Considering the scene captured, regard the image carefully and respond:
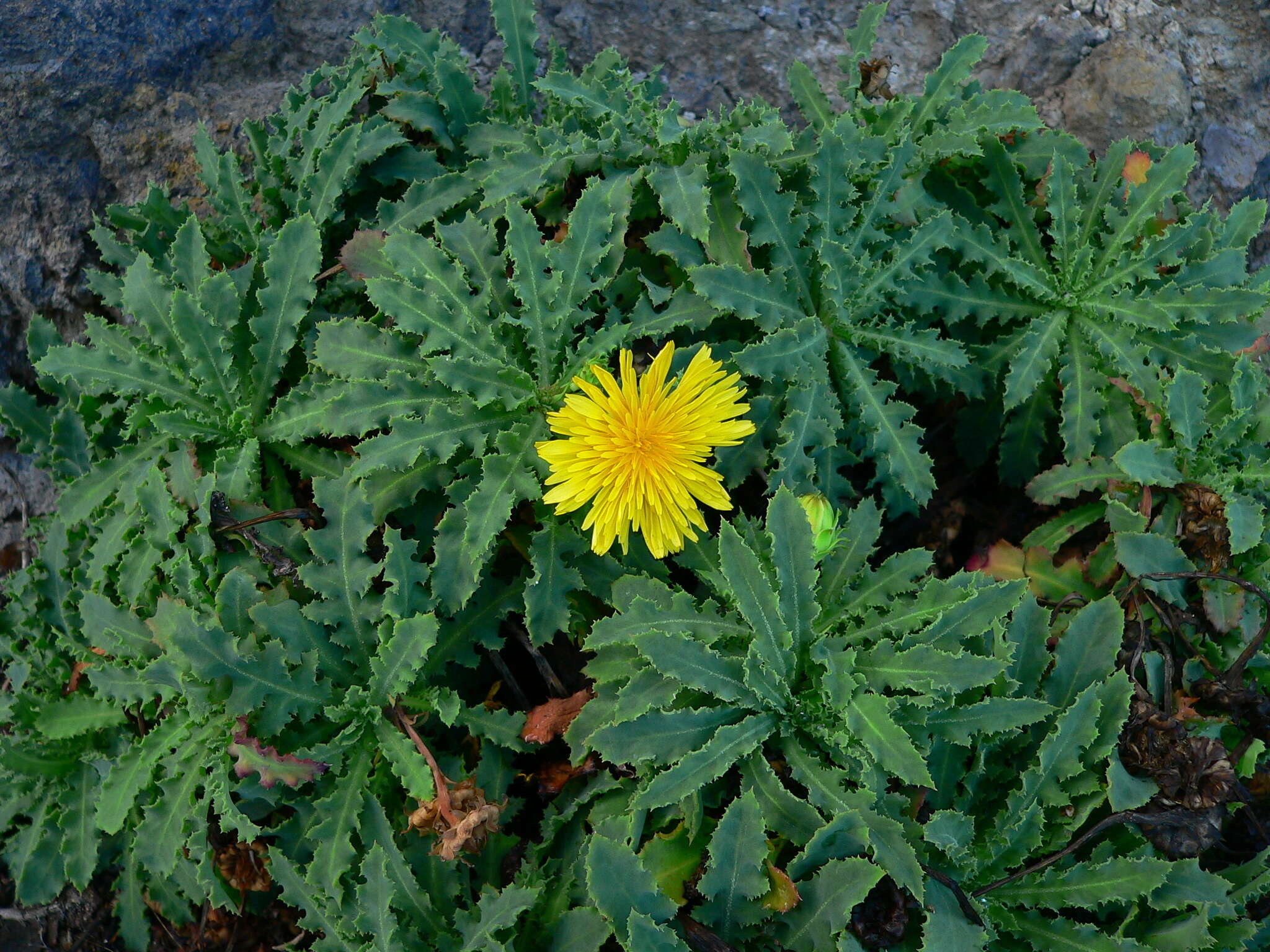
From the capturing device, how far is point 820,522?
8.07 feet

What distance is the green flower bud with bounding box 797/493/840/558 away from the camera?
246 centimetres

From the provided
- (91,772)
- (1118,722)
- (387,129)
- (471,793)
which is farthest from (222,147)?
(1118,722)

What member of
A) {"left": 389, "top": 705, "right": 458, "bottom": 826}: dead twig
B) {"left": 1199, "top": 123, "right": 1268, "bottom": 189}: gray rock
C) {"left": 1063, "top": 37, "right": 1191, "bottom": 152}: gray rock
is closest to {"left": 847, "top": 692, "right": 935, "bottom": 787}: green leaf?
{"left": 389, "top": 705, "right": 458, "bottom": 826}: dead twig

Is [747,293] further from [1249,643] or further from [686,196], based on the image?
[1249,643]

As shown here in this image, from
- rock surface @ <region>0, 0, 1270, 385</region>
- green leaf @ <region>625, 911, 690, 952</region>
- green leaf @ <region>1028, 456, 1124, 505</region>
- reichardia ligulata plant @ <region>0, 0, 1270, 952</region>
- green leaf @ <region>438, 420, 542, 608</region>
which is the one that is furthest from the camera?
rock surface @ <region>0, 0, 1270, 385</region>

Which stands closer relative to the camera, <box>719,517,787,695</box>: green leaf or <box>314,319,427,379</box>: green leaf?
<box>719,517,787,695</box>: green leaf

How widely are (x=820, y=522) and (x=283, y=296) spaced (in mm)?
1790

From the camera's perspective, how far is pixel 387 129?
3021mm

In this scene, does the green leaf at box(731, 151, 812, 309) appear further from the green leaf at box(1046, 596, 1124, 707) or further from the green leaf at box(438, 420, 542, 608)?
the green leaf at box(1046, 596, 1124, 707)

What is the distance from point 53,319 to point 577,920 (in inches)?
110

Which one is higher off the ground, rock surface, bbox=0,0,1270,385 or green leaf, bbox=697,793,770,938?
rock surface, bbox=0,0,1270,385

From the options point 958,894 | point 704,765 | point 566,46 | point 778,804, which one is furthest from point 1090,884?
point 566,46

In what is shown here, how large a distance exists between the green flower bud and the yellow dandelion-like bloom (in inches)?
9.5

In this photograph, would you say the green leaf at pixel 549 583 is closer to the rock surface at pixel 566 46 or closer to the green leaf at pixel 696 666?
the green leaf at pixel 696 666
